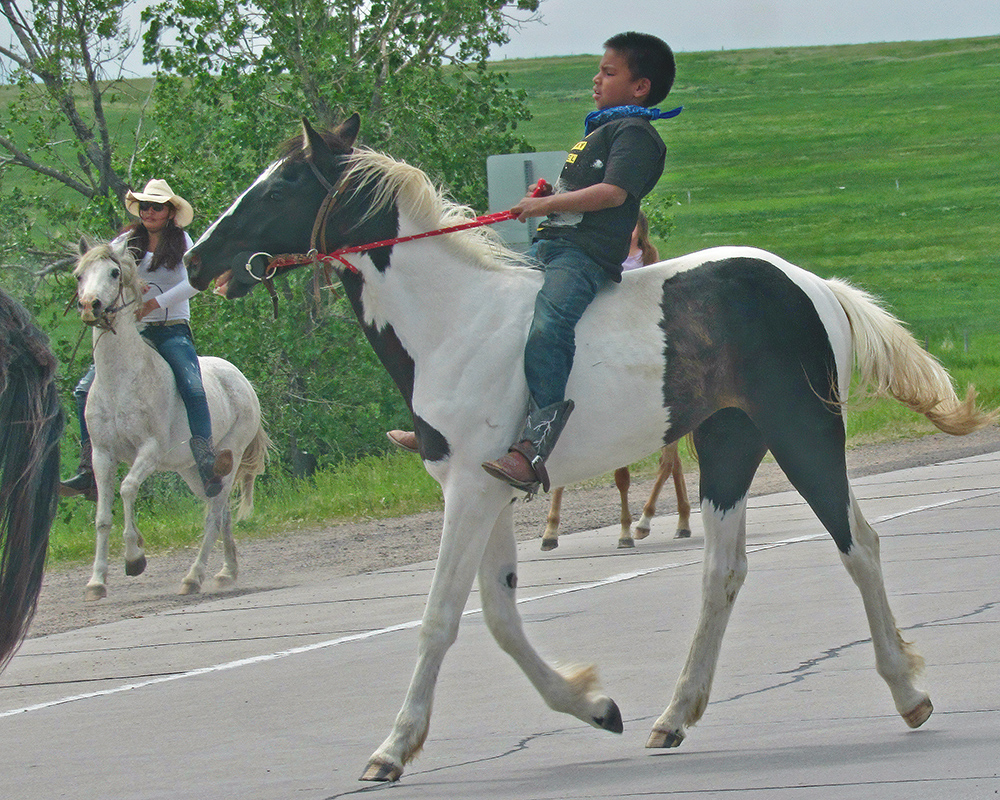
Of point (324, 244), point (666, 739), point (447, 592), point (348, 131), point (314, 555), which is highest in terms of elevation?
point (348, 131)

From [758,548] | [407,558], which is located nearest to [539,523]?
[407,558]

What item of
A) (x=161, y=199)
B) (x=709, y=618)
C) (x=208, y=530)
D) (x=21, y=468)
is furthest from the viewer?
→ (x=208, y=530)

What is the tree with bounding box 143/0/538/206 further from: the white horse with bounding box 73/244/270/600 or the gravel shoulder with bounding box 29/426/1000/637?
the white horse with bounding box 73/244/270/600

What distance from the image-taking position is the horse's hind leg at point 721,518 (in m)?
6.46

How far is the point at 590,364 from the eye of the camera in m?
6.30

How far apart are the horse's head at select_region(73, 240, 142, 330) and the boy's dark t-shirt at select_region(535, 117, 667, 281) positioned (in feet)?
19.3

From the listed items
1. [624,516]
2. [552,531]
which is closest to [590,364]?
[624,516]

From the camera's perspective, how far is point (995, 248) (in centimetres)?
6053

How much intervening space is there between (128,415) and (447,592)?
676 centimetres

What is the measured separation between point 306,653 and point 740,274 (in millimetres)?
3762

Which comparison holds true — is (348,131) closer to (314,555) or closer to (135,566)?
(135,566)

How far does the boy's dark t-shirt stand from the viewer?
6.38m

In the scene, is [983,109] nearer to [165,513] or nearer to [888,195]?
[888,195]

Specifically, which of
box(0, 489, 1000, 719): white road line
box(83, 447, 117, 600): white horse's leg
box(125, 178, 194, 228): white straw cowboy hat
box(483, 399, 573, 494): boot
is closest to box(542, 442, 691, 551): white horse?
box(0, 489, 1000, 719): white road line
